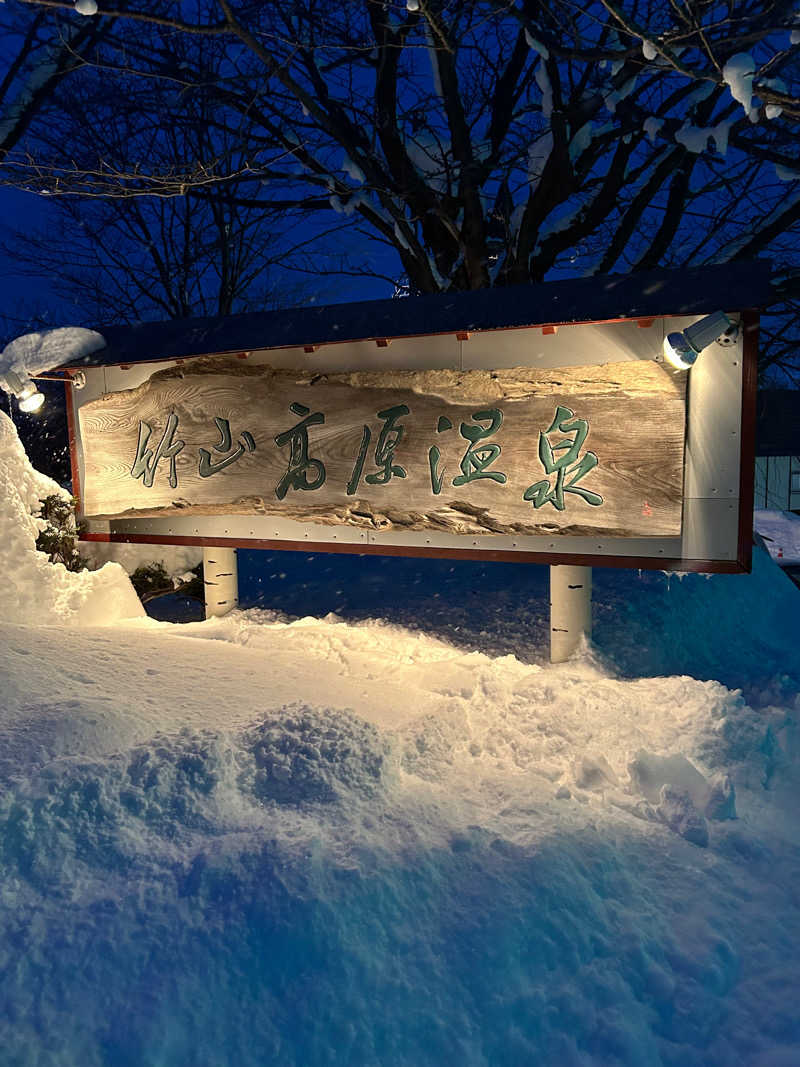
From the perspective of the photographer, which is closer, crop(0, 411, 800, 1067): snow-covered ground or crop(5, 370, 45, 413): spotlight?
crop(0, 411, 800, 1067): snow-covered ground

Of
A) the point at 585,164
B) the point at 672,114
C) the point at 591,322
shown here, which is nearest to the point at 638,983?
the point at 591,322

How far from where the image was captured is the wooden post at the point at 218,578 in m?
7.39

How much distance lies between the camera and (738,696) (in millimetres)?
4664

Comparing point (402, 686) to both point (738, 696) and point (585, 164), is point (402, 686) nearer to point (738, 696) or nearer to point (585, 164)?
point (738, 696)

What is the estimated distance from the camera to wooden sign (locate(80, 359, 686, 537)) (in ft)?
16.4

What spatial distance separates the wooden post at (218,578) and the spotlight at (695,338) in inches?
196

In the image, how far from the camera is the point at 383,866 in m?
2.90

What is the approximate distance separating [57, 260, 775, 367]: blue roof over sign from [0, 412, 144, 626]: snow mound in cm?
131

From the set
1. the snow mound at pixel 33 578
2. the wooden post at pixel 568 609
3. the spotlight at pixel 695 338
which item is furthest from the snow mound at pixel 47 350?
the spotlight at pixel 695 338

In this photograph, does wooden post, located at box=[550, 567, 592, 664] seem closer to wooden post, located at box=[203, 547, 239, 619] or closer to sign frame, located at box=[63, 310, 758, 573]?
sign frame, located at box=[63, 310, 758, 573]

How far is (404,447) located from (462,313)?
1.19 metres

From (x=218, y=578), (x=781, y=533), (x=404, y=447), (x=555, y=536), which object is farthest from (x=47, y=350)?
(x=781, y=533)

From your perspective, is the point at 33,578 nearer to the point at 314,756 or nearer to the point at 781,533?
the point at 314,756

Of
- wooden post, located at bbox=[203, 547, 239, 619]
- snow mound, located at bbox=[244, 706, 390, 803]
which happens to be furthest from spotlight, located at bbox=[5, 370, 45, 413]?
snow mound, located at bbox=[244, 706, 390, 803]
